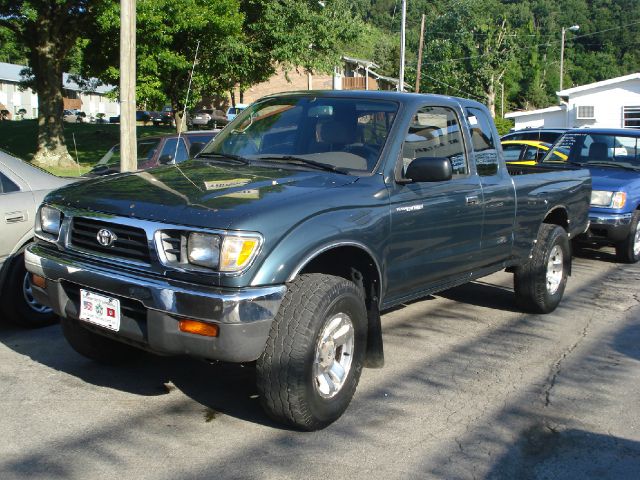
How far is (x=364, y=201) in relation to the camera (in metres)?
4.48

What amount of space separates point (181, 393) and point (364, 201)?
5.70 feet

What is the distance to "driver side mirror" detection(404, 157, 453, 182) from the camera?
184 inches

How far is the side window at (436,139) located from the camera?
16.9ft

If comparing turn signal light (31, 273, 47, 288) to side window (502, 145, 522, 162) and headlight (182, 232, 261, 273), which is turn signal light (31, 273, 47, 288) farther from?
side window (502, 145, 522, 162)

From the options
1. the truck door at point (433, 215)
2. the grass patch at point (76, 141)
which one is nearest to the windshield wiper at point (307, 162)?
the truck door at point (433, 215)

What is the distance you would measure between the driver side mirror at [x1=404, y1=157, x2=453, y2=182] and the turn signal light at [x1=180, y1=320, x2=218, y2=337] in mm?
1783

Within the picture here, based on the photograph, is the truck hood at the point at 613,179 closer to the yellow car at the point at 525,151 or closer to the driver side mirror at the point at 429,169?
the yellow car at the point at 525,151

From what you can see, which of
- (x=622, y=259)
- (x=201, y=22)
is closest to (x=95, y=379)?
(x=622, y=259)

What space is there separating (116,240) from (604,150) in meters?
8.65

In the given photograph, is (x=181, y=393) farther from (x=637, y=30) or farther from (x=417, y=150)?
(x=637, y=30)

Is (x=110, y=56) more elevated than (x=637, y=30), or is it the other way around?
(x=637, y=30)

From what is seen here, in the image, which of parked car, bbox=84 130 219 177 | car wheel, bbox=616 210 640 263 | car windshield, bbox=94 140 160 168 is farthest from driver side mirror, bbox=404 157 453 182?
car windshield, bbox=94 140 160 168

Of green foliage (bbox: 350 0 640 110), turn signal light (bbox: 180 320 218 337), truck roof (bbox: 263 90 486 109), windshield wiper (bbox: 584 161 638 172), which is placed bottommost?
turn signal light (bbox: 180 320 218 337)

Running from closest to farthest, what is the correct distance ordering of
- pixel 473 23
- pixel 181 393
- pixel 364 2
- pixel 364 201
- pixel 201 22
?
pixel 364 201
pixel 181 393
pixel 201 22
pixel 473 23
pixel 364 2
